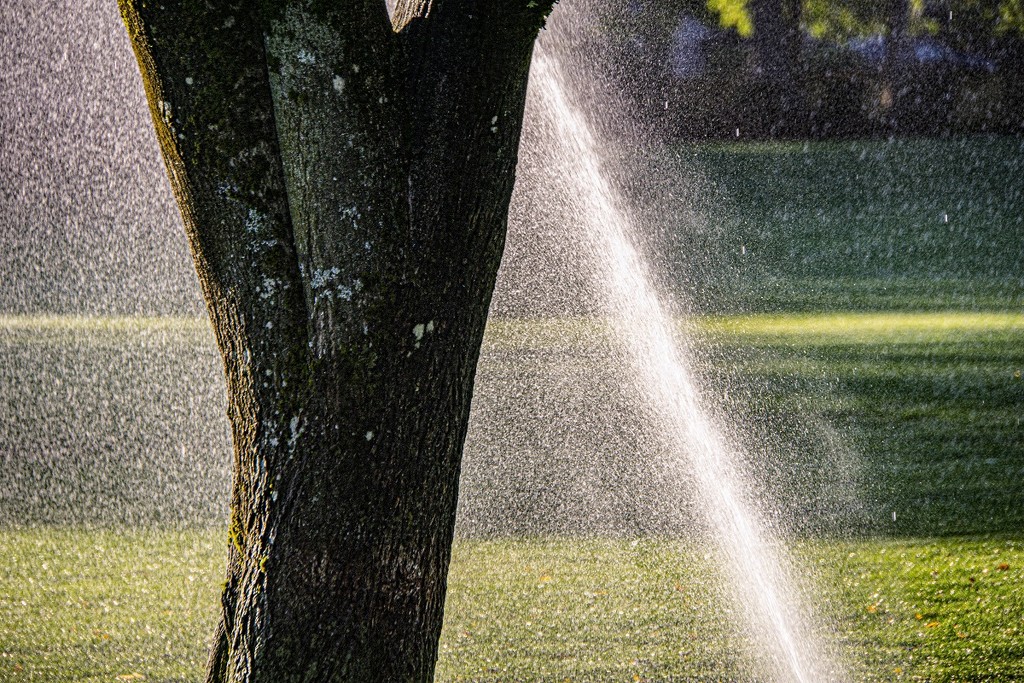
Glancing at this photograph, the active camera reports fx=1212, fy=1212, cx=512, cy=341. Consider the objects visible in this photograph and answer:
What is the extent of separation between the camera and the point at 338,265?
2.50 m

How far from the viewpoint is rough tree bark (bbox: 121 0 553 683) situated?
2432mm

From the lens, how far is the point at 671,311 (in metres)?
13.0

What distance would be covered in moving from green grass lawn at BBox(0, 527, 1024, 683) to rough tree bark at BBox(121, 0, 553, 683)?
65.3 inches

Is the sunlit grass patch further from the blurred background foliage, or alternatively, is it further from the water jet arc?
the blurred background foliage

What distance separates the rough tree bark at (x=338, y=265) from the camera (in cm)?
243

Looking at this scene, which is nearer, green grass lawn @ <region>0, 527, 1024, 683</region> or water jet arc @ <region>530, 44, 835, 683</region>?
green grass lawn @ <region>0, 527, 1024, 683</region>

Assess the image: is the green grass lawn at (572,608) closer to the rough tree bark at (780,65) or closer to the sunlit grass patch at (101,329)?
the sunlit grass patch at (101,329)

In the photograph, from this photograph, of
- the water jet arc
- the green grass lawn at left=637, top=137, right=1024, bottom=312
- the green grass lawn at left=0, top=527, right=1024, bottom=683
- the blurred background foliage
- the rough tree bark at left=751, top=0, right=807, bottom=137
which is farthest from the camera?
the rough tree bark at left=751, top=0, right=807, bottom=137

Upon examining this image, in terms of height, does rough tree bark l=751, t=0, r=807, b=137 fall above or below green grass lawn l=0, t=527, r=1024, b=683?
above

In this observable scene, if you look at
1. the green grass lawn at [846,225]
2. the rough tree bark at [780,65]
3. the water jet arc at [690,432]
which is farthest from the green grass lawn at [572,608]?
the rough tree bark at [780,65]

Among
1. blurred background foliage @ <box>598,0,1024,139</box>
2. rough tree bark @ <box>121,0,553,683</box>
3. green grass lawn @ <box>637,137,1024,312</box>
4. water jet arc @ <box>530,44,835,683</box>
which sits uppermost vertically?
blurred background foliage @ <box>598,0,1024,139</box>

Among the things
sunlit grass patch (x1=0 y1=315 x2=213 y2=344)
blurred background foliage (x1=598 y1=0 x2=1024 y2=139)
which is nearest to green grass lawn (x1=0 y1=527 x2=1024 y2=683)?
sunlit grass patch (x1=0 y1=315 x2=213 y2=344)

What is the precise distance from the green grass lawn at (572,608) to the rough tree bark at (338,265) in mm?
1658

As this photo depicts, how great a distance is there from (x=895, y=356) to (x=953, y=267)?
16.7 ft
